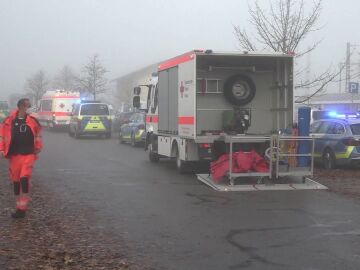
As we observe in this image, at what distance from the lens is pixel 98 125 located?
31.3 meters

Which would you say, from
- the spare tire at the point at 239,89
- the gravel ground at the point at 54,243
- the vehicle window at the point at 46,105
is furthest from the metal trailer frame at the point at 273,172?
the vehicle window at the point at 46,105

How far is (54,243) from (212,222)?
2.44 metres

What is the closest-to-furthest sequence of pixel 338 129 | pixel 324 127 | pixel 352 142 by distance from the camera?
pixel 352 142 → pixel 338 129 → pixel 324 127

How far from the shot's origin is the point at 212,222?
326 inches

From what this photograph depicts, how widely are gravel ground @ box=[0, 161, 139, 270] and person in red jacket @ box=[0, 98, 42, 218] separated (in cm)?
36

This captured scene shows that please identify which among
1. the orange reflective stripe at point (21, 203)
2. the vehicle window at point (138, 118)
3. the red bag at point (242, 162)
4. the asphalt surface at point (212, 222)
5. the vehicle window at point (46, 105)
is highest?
the vehicle window at point (46, 105)

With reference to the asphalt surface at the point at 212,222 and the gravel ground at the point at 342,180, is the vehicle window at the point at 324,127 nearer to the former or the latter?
the gravel ground at the point at 342,180

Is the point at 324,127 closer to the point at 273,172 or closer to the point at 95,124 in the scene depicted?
the point at 273,172

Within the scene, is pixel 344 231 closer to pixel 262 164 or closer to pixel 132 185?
pixel 262 164

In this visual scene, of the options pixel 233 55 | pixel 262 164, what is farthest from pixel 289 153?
pixel 233 55

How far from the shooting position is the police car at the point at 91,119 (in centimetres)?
3106

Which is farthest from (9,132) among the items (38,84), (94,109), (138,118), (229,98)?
(38,84)

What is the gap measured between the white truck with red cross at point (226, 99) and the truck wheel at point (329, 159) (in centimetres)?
205

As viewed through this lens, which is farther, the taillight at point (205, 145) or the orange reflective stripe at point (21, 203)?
the taillight at point (205, 145)
